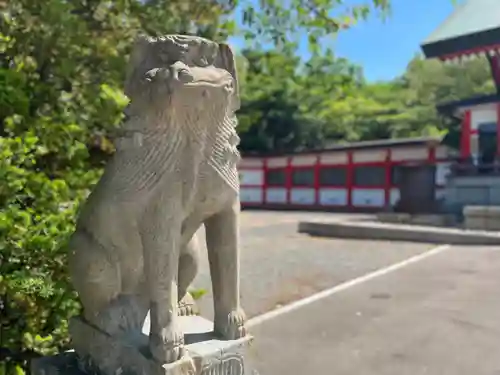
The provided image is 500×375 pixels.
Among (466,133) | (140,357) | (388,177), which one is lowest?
(140,357)

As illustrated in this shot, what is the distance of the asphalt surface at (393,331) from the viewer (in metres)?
4.51

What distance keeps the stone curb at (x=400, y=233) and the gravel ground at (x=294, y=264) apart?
1.37ft

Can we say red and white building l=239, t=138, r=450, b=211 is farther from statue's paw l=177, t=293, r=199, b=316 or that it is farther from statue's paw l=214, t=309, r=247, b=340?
statue's paw l=214, t=309, r=247, b=340

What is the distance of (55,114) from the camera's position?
12.2 ft

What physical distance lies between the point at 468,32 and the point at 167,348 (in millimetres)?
16545

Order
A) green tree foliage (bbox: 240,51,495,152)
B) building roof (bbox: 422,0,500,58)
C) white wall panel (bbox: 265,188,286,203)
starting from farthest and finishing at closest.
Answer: green tree foliage (bbox: 240,51,495,152), white wall panel (bbox: 265,188,286,203), building roof (bbox: 422,0,500,58)

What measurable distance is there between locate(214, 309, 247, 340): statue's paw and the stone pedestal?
0.10ft

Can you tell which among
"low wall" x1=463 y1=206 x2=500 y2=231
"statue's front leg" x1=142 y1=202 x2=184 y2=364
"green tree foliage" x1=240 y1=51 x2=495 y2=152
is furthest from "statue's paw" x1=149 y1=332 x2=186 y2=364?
"green tree foliage" x1=240 y1=51 x2=495 y2=152

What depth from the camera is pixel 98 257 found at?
2381mm

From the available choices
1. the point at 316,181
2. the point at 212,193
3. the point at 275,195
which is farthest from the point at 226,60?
the point at 275,195

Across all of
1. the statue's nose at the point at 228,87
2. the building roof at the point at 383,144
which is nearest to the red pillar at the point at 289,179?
the building roof at the point at 383,144

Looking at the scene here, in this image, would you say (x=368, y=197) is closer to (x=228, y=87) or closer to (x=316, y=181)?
(x=316, y=181)

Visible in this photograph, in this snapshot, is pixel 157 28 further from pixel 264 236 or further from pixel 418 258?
pixel 264 236

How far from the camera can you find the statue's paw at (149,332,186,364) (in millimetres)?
2162
